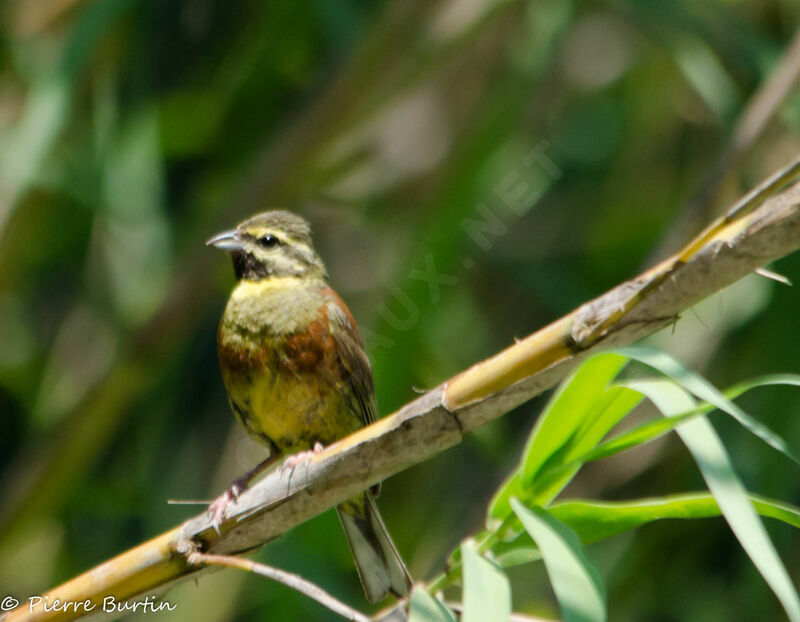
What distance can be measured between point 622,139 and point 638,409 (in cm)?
141

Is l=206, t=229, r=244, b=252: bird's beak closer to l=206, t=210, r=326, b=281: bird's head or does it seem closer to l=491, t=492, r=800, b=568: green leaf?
l=206, t=210, r=326, b=281: bird's head

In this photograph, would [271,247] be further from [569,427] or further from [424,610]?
[424,610]

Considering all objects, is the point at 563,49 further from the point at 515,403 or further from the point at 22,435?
the point at 515,403

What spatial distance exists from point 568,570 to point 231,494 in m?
1.29

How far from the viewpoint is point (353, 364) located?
135 inches

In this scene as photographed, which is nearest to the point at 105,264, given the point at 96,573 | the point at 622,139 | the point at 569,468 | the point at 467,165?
the point at 467,165

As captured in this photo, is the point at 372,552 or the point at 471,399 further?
the point at 372,552

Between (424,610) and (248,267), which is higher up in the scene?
(248,267)

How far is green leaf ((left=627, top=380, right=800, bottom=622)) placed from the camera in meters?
1.58

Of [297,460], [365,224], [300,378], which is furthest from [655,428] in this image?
[365,224]

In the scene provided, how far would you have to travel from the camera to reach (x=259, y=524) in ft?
7.31

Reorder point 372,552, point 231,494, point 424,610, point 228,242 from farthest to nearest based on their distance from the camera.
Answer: point 228,242
point 372,552
point 231,494
point 424,610

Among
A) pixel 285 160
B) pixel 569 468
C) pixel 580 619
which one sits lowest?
pixel 580 619

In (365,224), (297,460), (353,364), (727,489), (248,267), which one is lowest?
(727,489)
